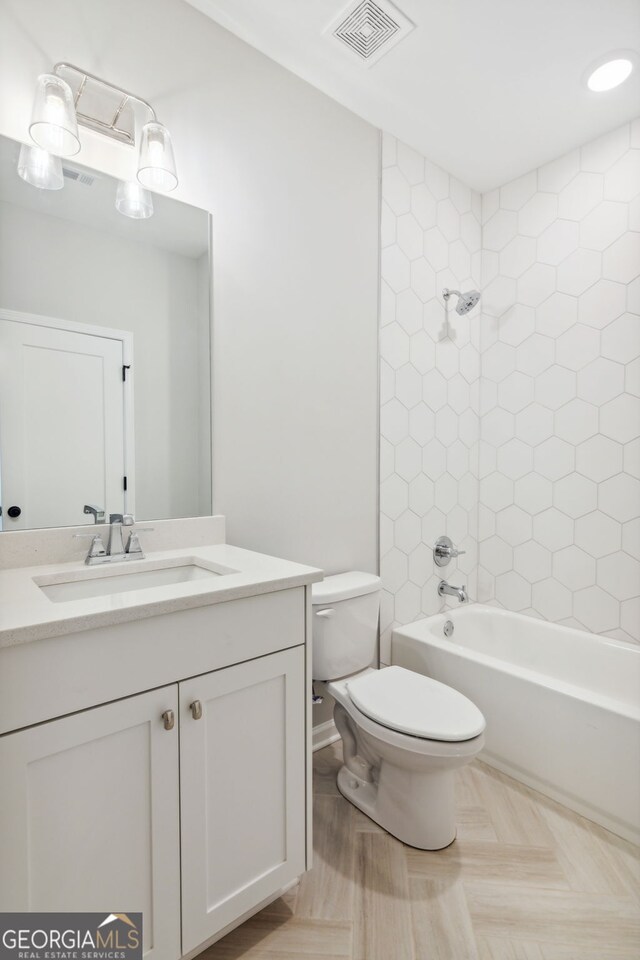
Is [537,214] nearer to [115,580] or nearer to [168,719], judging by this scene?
[115,580]

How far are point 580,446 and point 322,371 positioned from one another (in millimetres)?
1247

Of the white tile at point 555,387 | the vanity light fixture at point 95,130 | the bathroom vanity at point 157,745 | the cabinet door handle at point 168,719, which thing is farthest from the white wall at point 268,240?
the white tile at point 555,387

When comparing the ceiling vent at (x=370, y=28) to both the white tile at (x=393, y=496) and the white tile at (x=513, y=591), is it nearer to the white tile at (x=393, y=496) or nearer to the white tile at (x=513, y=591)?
the white tile at (x=393, y=496)

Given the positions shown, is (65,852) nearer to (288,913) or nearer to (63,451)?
(288,913)

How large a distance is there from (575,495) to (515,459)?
344mm

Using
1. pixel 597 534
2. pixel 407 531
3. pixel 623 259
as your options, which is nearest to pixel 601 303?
pixel 623 259


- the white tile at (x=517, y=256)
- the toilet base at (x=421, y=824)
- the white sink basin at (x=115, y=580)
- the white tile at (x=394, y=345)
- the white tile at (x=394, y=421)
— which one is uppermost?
the white tile at (x=517, y=256)

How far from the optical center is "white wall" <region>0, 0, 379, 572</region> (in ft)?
4.64

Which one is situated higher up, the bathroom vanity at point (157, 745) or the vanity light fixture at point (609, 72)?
the vanity light fixture at point (609, 72)

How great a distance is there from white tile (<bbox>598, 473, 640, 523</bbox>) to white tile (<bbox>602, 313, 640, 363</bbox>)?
51cm

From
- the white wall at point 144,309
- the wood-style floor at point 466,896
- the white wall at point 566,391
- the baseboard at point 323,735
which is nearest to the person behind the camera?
the wood-style floor at point 466,896

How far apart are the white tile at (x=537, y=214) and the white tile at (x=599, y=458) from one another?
105 centimetres

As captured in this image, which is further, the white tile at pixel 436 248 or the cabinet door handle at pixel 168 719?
the white tile at pixel 436 248

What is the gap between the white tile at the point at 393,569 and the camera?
2207 millimetres
